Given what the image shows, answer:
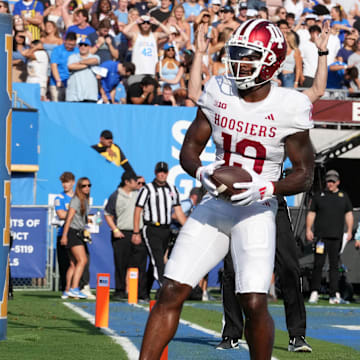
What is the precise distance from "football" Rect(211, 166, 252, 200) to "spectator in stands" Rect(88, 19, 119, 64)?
1328 centimetres

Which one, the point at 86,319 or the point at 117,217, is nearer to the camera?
the point at 86,319

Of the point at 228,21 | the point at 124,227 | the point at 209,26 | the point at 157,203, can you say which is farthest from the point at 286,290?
the point at 228,21

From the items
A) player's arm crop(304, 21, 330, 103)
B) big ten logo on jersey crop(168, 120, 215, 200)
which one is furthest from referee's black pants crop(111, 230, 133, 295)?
player's arm crop(304, 21, 330, 103)

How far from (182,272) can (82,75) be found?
41.4ft

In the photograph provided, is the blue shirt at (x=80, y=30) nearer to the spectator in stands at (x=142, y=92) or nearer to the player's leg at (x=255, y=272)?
the spectator in stands at (x=142, y=92)

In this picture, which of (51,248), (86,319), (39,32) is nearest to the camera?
(86,319)

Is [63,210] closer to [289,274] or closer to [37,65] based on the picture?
[37,65]

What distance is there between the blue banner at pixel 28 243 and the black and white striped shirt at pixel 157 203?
2997mm

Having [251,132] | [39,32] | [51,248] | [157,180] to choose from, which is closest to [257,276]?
[251,132]

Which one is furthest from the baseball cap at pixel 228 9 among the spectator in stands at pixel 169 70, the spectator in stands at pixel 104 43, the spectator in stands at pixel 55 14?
the spectator in stands at pixel 55 14

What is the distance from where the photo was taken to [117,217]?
1452 centimetres

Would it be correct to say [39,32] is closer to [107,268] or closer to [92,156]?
[92,156]

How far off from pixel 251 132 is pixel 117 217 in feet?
30.7

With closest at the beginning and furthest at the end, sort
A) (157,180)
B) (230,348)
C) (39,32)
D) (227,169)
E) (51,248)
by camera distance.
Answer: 1. (227,169)
2. (230,348)
3. (157,180)
4. (51,248)
5. (39,32)
